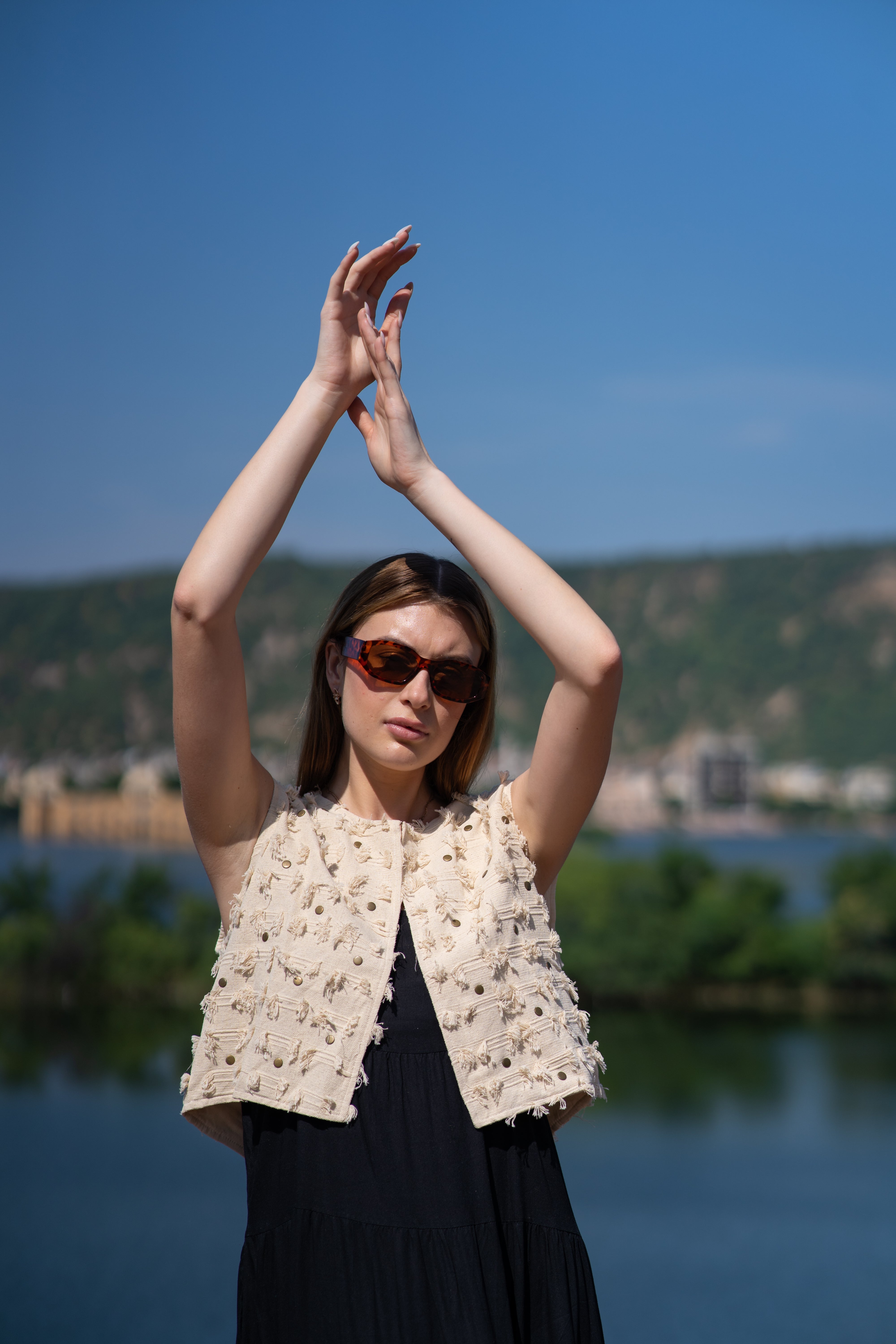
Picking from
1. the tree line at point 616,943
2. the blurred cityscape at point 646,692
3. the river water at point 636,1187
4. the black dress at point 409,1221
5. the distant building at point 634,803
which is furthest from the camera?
the distant building at point 634,803

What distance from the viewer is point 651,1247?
2523 cm

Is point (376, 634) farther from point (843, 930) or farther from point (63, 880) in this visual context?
point (63, 880)

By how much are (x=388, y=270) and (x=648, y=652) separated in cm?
→ 10461

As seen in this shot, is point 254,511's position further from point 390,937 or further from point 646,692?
point 646,692

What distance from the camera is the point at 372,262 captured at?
1932 mm

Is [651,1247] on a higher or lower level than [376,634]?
lower

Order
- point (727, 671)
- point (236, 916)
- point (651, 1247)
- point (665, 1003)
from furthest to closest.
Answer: point (727, 671) → point (665, 1003) → point (651, 1247) → point (236, 916)

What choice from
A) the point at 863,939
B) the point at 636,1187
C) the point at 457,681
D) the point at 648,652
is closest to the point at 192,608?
the point at 457,681

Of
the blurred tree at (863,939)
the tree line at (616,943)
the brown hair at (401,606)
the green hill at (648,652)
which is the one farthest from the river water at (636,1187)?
the brown hair at (401,606)

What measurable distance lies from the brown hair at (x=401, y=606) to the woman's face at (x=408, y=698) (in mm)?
21

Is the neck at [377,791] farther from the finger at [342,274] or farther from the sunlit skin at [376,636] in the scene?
the finger at [342,274]

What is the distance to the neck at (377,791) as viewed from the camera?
79.8 inches

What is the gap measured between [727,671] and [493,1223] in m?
107

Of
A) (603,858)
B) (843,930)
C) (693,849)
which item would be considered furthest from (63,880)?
(843,930)
